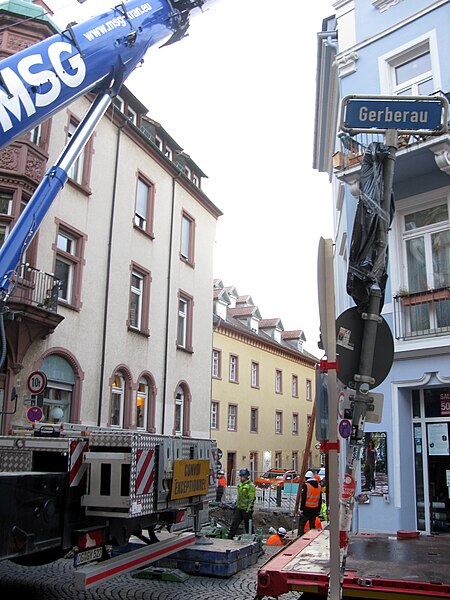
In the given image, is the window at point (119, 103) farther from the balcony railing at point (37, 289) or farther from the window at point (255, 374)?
the window at point (255, 374)

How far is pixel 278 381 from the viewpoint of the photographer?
47.7 metres

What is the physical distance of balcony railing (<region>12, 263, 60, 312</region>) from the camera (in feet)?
50.8

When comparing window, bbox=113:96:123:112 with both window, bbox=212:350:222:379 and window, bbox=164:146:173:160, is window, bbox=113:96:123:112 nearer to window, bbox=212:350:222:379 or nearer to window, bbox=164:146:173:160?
window, bbox=164:146:173:160

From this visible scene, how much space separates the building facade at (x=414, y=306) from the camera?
11.4 metres

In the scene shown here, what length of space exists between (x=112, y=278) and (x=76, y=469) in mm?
14079

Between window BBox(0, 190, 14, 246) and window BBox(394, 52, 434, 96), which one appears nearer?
window BBox(394, 52, 434, 96)

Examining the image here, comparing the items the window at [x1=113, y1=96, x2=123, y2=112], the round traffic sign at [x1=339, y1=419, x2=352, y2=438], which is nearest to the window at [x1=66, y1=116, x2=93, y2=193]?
the window at [x1=113, y1=96, x2=123, y2=112]

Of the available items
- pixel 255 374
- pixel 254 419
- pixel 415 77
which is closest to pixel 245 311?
pixel 255 374

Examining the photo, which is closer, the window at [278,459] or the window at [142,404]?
the window at [142,404]

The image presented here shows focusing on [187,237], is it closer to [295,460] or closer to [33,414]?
[33,414]

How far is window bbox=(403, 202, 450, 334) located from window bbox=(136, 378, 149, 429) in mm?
12072

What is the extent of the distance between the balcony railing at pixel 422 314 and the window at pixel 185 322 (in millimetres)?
14160

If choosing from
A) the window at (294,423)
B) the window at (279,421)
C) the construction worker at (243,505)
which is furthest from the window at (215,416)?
the construction worker at (243,505)

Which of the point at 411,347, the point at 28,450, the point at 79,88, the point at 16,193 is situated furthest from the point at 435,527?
the point at 16,193
